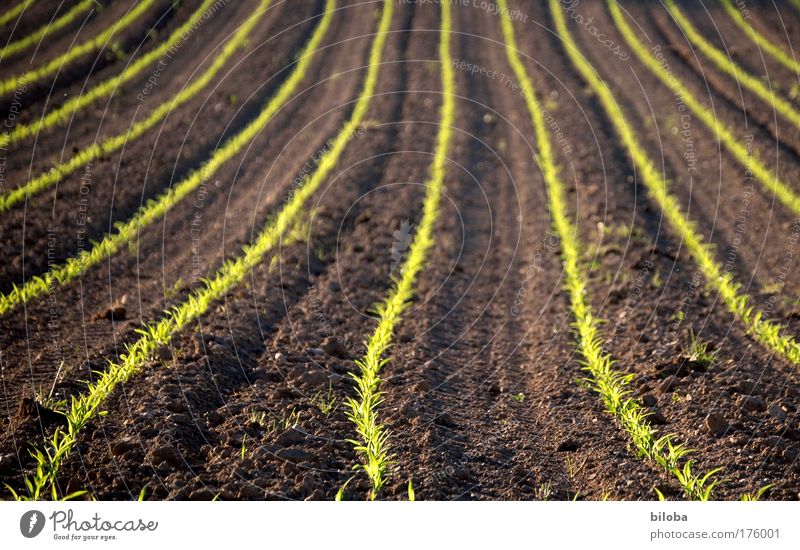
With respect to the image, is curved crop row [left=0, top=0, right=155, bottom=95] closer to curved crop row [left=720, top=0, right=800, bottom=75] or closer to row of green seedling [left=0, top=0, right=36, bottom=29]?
row of green seedling [left=0, top=0, right=36, bottom=29]

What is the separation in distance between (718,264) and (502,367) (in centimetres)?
237

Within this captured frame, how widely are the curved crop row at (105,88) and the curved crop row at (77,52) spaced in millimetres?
311

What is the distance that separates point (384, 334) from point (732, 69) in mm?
6610

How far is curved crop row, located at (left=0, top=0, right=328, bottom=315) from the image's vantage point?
15.1 ft

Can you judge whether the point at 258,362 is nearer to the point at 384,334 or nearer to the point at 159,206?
the point at 384,334

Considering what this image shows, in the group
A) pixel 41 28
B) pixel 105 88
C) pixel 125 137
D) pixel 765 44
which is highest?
pixel 41 28

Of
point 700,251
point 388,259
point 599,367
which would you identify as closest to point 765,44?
point 700,251

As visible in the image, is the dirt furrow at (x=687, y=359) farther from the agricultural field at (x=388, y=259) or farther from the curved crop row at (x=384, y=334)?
the curved crop row at (x=384, y=334)

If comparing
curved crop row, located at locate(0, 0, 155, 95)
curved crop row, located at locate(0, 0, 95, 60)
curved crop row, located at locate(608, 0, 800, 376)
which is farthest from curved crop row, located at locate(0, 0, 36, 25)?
curved crop row, located at locate(608, 0, 800, 376)

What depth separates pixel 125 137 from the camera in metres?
6.70

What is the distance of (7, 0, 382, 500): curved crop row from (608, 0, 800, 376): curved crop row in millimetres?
3182

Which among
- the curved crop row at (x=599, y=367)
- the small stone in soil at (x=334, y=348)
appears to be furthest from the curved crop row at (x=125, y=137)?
the curved crop row at (x=599, y=367)

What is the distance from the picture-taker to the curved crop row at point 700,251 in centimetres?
465
